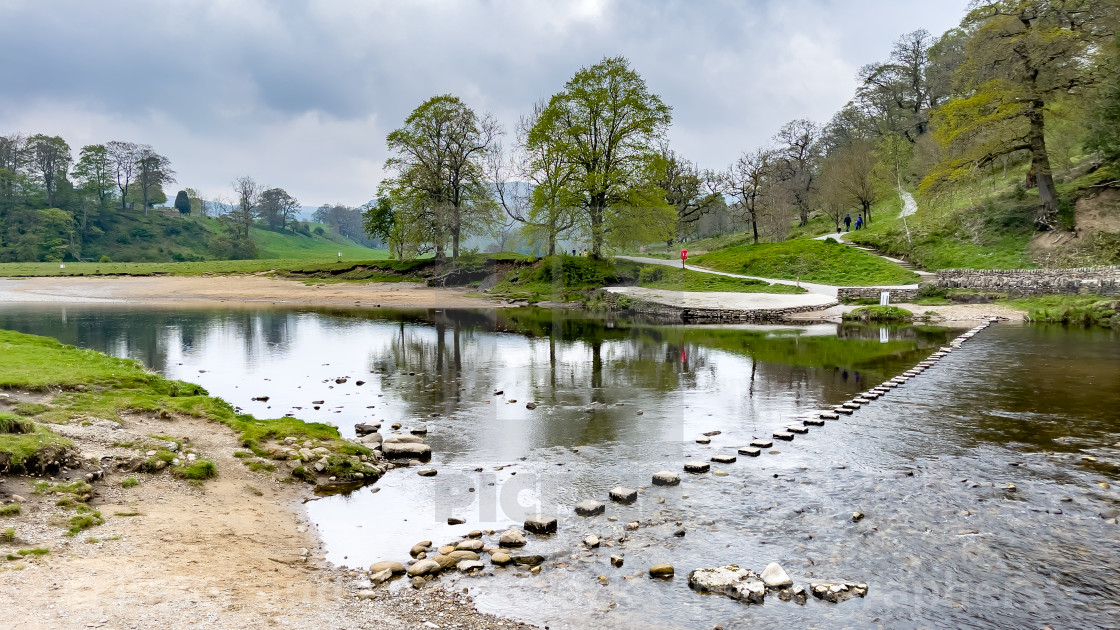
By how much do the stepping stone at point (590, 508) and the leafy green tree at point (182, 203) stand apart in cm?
16069

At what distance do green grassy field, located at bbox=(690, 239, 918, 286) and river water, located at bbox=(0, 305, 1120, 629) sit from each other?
18.6 m

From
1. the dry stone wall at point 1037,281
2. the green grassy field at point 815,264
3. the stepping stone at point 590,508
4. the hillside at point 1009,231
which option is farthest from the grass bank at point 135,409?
the hillside at point 1009,231

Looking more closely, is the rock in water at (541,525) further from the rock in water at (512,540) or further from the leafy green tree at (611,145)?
the leafy green tree at (611,145)

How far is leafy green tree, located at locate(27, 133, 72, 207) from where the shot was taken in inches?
4365

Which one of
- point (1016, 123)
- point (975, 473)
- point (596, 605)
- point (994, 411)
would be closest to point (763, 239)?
point (1016, 123)

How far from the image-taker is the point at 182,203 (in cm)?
14150

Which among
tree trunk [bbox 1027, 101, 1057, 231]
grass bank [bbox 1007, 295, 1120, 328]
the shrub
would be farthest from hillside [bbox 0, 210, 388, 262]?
the shrub

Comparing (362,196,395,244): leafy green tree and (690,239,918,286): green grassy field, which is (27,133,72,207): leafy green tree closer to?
(362,196,395,244): leafy green tree

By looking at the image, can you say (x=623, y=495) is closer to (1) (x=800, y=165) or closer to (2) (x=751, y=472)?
(2) (x=751, y=472)

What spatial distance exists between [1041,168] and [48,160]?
145071 millimetres

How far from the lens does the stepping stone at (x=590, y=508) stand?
8.12m

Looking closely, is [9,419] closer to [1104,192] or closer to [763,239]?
[1104,192]

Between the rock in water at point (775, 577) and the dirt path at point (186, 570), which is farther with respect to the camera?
the rock in water at point (775, 577)

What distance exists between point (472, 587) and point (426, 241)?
52.1 metres
